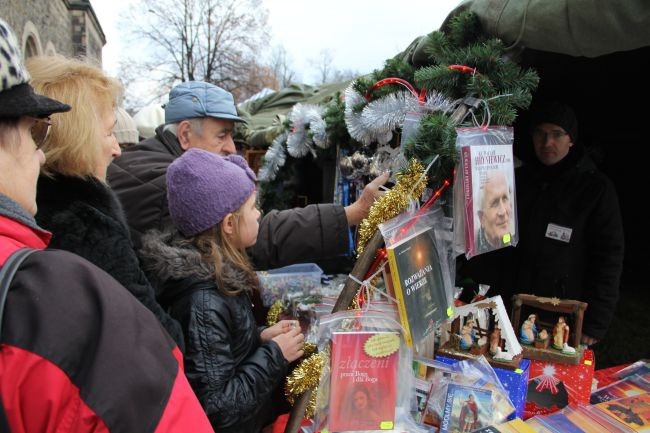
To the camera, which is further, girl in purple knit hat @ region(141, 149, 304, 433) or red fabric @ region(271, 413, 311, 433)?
red fabric @ region(271, 413, 311, 433)

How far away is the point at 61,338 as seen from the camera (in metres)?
0.60

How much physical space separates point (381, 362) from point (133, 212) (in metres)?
1.10

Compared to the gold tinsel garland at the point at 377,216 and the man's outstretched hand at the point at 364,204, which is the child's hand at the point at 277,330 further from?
the man's outstretched hand at the point at 364,204

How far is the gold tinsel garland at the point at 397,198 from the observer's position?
130 centimetres

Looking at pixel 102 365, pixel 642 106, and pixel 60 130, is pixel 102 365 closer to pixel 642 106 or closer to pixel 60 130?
pixel 60 130

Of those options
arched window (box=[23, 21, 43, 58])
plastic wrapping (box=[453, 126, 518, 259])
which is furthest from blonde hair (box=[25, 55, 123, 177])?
arched window (box=[23, 21, 43, 58])

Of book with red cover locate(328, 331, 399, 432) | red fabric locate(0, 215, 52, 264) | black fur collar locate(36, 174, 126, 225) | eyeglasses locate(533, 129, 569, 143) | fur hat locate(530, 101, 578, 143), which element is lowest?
book with red cover locate(328, 331, 399, 432)

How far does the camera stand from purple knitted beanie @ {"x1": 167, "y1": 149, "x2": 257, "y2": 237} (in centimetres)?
131

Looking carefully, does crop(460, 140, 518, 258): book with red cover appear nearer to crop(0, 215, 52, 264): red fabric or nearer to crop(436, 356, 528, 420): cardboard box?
crop(436, 356, 528, 420): cardboard box

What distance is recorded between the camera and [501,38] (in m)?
1.41

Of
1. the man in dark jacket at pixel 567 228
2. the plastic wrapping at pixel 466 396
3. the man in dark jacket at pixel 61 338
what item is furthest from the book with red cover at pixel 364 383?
the man in dark jacket at pixel 567 228

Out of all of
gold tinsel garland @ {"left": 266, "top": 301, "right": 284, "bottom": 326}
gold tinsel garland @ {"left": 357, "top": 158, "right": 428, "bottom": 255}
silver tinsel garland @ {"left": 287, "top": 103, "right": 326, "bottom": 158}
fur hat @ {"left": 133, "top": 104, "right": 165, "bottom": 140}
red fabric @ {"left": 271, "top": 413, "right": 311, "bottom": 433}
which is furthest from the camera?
fur hat @ {"left": 133, "top": 104, "right": 165, "bottom": 140}

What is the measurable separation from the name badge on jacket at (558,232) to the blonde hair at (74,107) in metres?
1.98

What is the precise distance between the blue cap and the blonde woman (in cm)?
85
